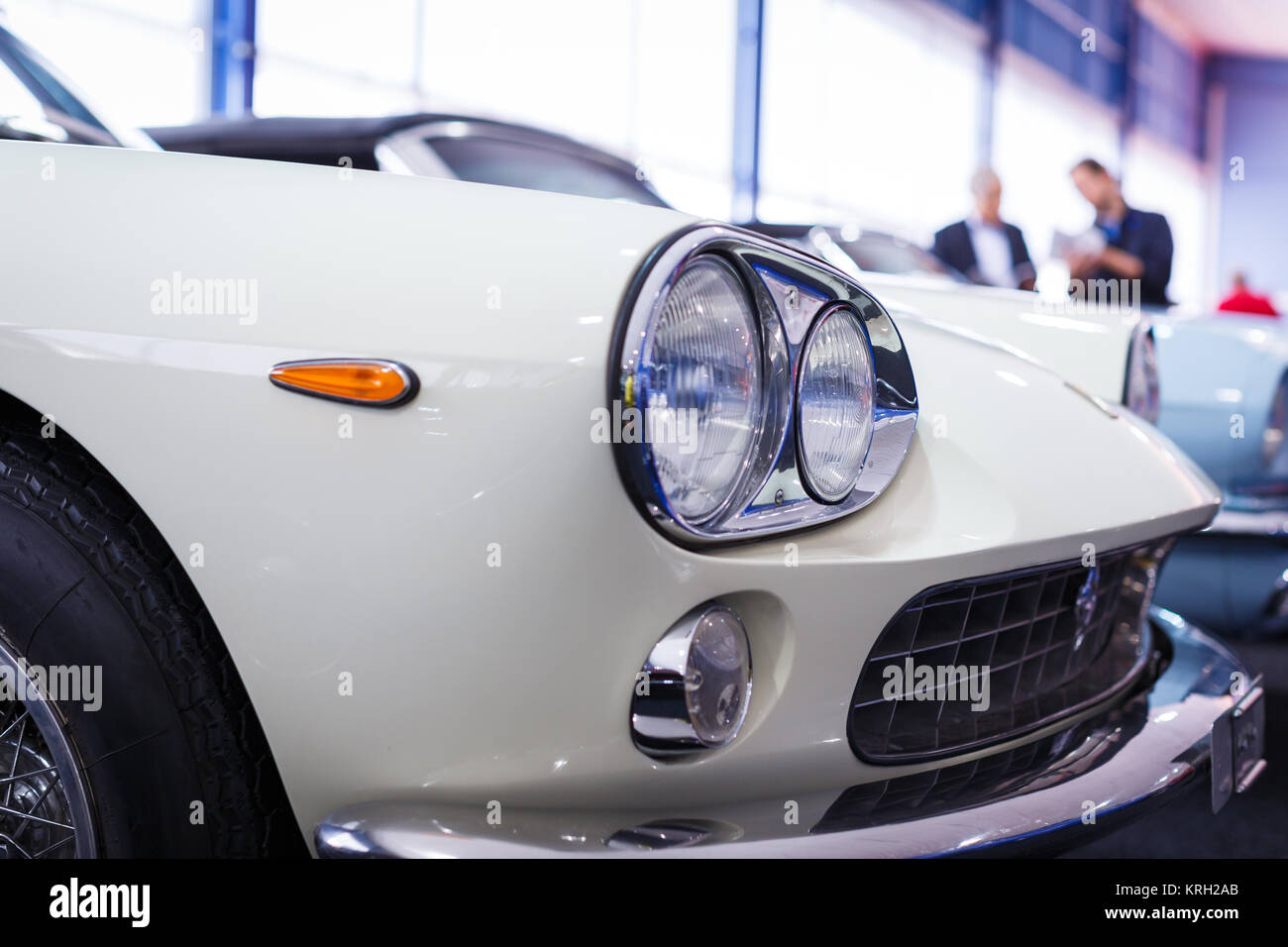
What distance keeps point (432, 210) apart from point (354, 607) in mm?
373

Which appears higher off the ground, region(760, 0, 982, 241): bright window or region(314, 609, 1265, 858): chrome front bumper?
region(760, 0, 982, 241): bright window

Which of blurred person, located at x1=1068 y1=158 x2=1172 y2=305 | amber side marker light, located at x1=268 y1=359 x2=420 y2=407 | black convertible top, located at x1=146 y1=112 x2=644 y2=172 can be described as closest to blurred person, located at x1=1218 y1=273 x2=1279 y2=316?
blurred person, located at x1=1068 y1=158 x2=1172 y2=305

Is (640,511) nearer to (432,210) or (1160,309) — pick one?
(432,210)

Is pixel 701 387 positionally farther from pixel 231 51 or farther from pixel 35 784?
pixel 231 51

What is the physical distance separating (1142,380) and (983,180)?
9.65 feet

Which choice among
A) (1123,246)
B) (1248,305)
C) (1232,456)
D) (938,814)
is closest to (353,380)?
(938,814)

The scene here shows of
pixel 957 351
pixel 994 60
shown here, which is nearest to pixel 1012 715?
pixel 957 351

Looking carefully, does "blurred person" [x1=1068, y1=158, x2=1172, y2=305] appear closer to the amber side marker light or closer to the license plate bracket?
the license plate bracket

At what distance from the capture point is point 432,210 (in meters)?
1.04

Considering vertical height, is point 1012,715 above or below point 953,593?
below

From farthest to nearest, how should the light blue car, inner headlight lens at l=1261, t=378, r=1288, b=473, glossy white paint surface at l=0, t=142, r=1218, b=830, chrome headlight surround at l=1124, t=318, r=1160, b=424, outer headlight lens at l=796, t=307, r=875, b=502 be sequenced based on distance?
inner headlight lens at l=1261, t=378, r=1288, b=473
the light blue car
chrome headlight surround at l=1124, t=318, r=1160, b=424
outer headlight lens at l=796, t=307, r=875, b=502
glossy white paint surface at l=0, t=142, r=1218, b=830

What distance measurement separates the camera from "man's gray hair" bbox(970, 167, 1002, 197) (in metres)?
4.86

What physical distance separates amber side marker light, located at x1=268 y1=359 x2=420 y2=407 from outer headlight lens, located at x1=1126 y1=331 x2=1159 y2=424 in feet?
5.36

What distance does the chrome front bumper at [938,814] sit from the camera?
94 centimetres
